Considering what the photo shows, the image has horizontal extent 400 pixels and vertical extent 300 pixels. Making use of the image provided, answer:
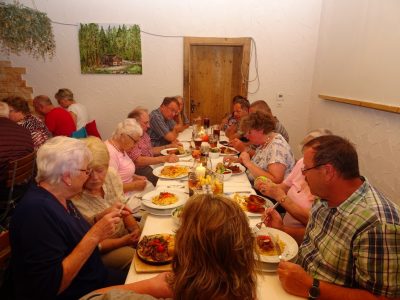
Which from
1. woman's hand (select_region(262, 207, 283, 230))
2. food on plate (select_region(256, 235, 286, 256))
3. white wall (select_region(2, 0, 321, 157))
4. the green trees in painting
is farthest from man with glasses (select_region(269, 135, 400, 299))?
the green trees in painting

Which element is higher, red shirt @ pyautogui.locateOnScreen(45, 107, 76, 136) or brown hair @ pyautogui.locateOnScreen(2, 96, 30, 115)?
brown hair @ pyautogui.locateOnScreen(2, 96, 30, 115)

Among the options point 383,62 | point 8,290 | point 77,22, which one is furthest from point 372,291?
point 77,22

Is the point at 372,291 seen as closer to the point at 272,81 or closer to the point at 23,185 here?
the point at 23,185

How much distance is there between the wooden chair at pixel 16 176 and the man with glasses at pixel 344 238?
2039 mm

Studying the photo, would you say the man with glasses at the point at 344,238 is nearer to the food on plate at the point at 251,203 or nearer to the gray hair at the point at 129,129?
the food on plate at the point at 251,203

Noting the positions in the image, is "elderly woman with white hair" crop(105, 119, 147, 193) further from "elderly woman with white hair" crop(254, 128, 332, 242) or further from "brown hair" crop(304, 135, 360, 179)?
"brown hair" crop(304, 135, 360, 179)

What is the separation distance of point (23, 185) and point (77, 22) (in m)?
3.34

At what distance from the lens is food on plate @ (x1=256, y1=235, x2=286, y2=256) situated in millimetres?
1243

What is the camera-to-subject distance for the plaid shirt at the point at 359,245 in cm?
95

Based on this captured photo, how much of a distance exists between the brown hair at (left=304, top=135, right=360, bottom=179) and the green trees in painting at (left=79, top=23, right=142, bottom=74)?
14.1 ft

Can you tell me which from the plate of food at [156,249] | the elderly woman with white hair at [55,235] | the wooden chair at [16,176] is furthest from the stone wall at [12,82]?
the plate of food at [156,249]

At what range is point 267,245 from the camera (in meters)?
1.28

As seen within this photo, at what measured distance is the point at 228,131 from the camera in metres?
4.27

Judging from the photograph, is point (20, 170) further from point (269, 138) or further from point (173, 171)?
point (269, 138)
